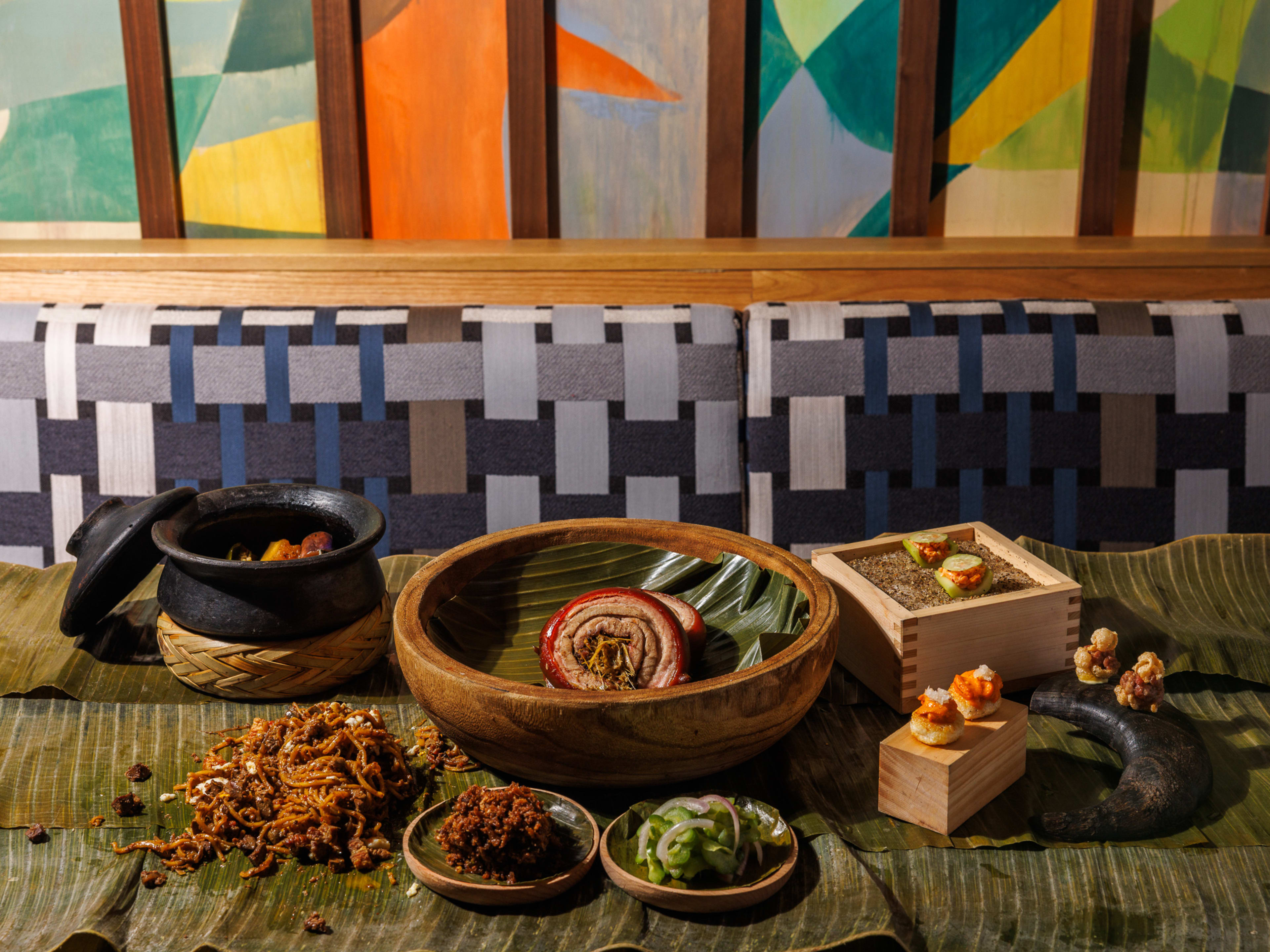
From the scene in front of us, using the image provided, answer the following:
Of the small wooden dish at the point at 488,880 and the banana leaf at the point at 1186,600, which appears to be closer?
the small wooden dish at the point at 488,880

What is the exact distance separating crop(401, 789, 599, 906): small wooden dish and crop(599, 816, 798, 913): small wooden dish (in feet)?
0.11

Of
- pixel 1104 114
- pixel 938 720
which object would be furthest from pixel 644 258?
pixel 938 720

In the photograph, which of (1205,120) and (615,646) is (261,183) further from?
(1205,120)

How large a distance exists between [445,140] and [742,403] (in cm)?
86

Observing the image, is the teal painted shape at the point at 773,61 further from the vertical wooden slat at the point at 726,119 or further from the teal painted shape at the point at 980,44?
the teal painted shape at the point at 980,44

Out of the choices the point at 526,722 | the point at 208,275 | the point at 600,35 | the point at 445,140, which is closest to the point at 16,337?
the point at 208,275

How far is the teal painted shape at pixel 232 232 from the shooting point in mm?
2102

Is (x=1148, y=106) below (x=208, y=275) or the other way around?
the other way around

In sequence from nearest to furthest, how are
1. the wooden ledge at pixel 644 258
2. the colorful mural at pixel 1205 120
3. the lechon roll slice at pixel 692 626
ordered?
the lechon roll slice at pixel 692 626, the wooden ledge at pixel 644 258, the colorful mural at pixel 1205 120

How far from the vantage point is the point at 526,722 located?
2.57 feet

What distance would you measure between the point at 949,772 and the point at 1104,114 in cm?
171

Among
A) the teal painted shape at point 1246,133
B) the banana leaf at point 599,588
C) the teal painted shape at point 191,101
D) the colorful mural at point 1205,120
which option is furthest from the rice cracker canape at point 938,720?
the teal painted shape at point 191,101

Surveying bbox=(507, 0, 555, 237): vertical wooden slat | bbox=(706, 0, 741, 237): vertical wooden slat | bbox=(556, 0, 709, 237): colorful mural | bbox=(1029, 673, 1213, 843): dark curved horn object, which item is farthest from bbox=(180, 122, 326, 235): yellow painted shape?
bbox=(1029, 673, 1213, 843): dark curved horn object

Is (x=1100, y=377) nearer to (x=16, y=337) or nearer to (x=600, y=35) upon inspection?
(x=600, y=35)
